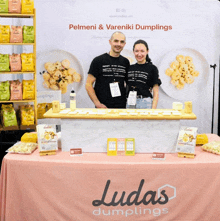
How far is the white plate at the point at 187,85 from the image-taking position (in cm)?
509

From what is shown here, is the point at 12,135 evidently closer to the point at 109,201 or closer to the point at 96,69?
the point at 96,69

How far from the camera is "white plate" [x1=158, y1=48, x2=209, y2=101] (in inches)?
201

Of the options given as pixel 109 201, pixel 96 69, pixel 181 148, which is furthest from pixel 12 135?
pixel 181 148

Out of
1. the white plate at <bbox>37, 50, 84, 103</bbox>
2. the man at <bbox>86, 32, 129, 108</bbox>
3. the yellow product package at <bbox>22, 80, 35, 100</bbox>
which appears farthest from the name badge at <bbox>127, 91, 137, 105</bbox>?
the yellow product package at <bbox>22, 80, 35, 100</bbox>

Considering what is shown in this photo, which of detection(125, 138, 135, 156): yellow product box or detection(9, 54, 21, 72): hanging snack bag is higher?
detection(9, 54, 21, 72): hanging snack bag

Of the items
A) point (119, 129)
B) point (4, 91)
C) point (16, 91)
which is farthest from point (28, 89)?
point (119, 129)

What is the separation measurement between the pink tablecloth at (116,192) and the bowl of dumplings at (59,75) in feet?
8.85

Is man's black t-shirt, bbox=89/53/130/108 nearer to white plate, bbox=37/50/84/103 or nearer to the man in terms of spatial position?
the man

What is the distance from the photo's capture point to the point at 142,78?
4426 mm

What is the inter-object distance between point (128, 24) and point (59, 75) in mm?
1454

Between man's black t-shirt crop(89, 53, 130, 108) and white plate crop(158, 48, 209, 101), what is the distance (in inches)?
31.9

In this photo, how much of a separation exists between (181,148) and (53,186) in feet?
3.89

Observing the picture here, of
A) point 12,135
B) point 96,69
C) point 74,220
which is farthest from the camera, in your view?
point 96,69

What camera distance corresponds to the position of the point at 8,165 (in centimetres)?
259
